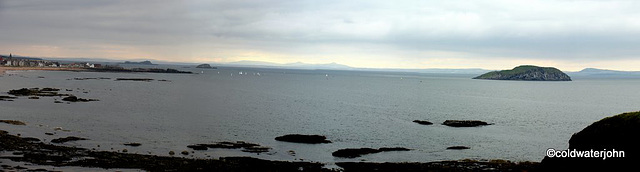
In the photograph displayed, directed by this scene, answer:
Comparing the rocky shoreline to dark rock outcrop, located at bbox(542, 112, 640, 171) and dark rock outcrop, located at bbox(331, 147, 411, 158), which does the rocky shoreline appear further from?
dark rock outcrop, located at bbox(542, 112, 640, 171)

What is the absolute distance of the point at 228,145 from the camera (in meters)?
51.6

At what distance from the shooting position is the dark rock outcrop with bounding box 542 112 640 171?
31500 millimetres

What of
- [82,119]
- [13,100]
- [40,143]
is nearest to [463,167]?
[40,143]

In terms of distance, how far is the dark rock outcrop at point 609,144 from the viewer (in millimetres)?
31500

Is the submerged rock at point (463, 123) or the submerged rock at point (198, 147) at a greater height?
the submerged rock at point (463, 123)

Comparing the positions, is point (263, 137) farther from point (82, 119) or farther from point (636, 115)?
point (636, 115)

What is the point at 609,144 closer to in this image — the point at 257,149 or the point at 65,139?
the point at 257,149

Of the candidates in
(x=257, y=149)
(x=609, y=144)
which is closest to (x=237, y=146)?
(x=257, y=149)

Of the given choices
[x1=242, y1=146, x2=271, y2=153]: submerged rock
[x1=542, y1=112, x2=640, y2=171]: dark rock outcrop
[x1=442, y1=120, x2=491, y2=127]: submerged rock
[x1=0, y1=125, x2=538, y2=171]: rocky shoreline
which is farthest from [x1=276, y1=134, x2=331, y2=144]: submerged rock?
[x1=442, y1=120, x2=491, y2=127]: submerged rock

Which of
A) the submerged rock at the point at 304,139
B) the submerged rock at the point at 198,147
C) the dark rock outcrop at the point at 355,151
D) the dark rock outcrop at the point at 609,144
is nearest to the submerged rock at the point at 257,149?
the submerged rock at the point at 198,147

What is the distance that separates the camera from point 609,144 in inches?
1303

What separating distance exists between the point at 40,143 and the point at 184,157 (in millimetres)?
15656

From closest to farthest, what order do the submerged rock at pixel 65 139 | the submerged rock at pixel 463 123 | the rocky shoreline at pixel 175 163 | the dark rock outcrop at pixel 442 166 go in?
the rocky shoreline at pixel 175 163, the dark rock outcrop at pixel 442 166, the submerged rock at pixel 65 139, the submerged rock at pixel 463 123

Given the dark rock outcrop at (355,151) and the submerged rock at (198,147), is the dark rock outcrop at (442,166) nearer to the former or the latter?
the dark rock outcrop at (355,151)
